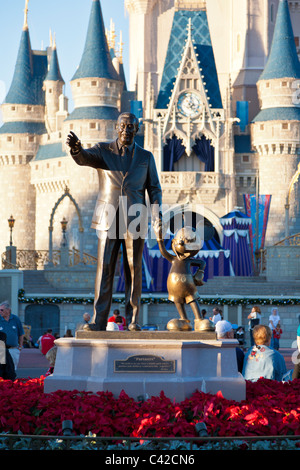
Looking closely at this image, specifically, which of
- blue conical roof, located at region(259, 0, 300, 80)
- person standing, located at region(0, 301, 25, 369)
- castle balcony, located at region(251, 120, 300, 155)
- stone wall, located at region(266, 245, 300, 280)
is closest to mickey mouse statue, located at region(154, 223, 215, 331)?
person standing, located at region(0, 301, 25, 369)

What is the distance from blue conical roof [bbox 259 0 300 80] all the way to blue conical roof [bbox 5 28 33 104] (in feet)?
37.8

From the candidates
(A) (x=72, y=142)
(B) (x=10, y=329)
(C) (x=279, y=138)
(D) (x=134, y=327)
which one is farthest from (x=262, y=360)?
(C) (x=279, y=138)

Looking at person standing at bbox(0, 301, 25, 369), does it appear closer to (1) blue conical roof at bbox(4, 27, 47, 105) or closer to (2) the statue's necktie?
(2) the statue's necktie

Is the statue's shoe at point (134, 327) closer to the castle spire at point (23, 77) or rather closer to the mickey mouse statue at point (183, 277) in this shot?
the mickey mouse statue at point (183, 277)

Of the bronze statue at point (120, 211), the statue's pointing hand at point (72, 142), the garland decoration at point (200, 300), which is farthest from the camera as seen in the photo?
the garland decoration at point (200, 300)

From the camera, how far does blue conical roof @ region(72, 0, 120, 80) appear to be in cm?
4162

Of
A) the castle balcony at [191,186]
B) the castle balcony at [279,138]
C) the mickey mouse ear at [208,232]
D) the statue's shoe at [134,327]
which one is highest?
the castle balcony at [279,138]

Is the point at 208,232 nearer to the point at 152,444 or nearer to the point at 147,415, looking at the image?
the point at 147,415

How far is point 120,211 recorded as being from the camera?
323 inches

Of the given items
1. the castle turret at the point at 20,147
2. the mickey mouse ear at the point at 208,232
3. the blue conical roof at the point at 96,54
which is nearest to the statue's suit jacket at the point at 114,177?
the mickey mouse ear at the point at 208,232

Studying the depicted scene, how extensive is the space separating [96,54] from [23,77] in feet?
20.8

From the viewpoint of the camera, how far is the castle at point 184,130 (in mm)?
40594

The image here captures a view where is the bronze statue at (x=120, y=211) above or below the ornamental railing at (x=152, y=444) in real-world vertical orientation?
above

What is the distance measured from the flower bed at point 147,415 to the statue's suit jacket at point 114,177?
5.19ft
